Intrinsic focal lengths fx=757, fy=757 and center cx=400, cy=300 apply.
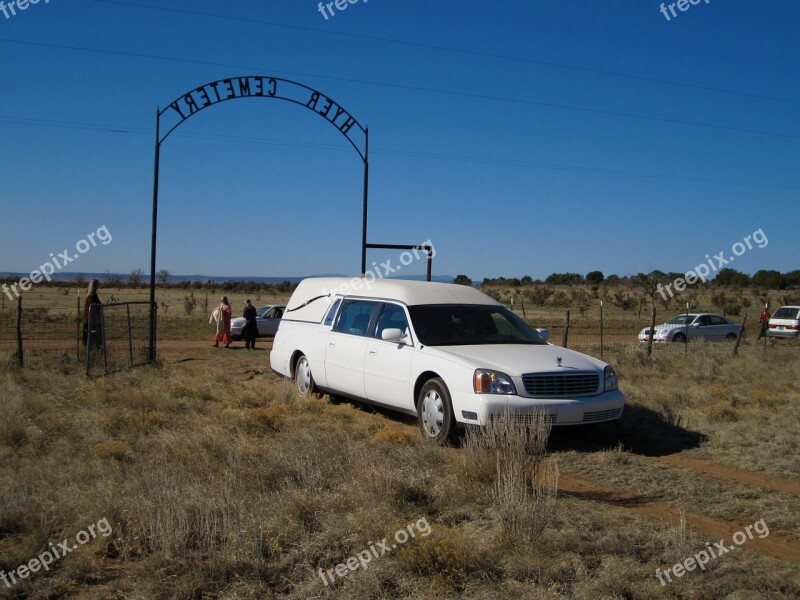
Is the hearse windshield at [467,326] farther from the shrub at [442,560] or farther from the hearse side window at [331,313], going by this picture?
the shrub at [442,560]

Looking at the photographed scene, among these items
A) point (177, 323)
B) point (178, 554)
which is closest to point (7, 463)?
point (178, 554)

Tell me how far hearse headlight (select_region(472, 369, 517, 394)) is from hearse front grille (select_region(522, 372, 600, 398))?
171 mm

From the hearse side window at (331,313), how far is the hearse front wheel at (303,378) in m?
0.70

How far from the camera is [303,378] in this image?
11414 mm

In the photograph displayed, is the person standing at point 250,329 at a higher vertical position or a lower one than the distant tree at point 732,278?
lower

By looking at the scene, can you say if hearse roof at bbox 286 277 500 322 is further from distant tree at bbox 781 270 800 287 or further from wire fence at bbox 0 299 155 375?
distant tree at bbox 781 270 800 287

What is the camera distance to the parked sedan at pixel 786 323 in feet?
98.0

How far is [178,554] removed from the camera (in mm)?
4645

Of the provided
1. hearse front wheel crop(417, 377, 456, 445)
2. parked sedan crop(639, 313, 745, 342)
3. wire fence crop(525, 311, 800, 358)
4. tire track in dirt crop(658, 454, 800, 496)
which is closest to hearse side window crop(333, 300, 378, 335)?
hearse front wheel crop(417, 377, 456, 445)

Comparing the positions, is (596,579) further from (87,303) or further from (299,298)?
(87,303)

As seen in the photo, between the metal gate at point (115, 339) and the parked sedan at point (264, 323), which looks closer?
the metal gate at point (115, 339)

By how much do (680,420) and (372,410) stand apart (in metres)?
4.10

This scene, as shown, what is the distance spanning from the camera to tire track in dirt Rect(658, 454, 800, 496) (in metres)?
6.89

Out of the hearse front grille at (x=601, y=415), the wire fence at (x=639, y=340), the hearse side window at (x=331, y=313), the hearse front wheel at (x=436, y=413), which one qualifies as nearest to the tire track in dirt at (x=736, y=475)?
the hearse front grille at (x=601, y=415)
